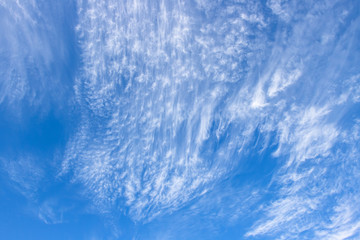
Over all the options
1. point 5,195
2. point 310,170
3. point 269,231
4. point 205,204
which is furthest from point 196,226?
point 5,195

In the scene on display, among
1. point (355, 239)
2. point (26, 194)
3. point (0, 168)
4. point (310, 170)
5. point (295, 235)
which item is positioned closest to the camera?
point (310, 170)

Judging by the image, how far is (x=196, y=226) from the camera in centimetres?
3494

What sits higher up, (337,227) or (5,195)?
(5,195)

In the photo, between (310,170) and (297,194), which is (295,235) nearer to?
(297,194)

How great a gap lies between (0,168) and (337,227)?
166ft

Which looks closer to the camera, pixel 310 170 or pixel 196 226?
pixel 310 170

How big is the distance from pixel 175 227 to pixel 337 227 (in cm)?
2630

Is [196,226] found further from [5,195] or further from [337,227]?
[5,195]

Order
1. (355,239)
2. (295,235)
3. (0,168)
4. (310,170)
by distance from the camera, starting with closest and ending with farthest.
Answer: (310,170), (0,168), (355,239), (295,235)

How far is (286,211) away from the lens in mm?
29766

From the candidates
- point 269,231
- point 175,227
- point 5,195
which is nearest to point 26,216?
point 5,195

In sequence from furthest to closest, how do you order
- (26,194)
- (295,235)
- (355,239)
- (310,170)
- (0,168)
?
(295,235), (355,239), (26,194), (0,168), (310,170)

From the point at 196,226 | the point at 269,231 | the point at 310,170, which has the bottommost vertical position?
the point at 269,231

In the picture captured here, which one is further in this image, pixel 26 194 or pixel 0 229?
pixel 0 229
